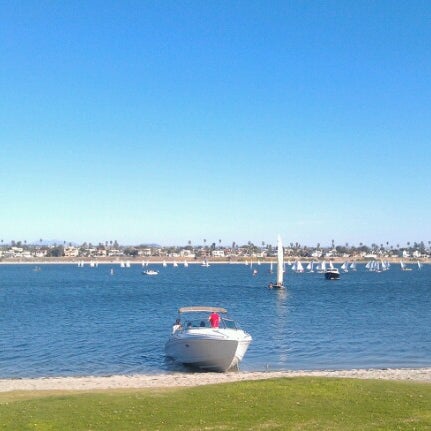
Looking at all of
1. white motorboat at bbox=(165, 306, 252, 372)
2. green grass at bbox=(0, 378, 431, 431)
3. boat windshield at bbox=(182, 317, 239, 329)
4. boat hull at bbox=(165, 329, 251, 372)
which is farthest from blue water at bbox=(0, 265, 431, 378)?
green grass at bbox=(0, 378, 431, 431)

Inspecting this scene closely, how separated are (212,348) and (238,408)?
16574mm

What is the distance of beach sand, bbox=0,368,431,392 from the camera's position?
100 ft

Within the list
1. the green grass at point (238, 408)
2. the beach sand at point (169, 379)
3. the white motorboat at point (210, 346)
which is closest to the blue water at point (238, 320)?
the white motorboat at point (210, 346)

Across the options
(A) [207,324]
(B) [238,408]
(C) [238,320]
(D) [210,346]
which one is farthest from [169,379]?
(C) [238,320]

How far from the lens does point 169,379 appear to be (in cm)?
3362

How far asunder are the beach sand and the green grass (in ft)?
13.4

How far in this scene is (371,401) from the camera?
22297 mm

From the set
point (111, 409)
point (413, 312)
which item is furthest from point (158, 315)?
point (111, 409)

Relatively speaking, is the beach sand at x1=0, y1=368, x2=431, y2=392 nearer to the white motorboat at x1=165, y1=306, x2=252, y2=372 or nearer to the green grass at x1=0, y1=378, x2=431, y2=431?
the white motorboat at x1=165, y1=306, x2=252, y2=372

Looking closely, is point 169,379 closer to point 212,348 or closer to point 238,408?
point 212,348

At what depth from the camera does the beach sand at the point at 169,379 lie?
3052 cm

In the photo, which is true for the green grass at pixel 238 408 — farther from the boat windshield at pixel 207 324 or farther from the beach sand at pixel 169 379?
the boat windshield at pixel 207 324

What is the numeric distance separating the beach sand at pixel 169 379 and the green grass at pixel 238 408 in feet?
13.4

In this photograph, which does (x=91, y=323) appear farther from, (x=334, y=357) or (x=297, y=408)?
(x=297, y=408)
